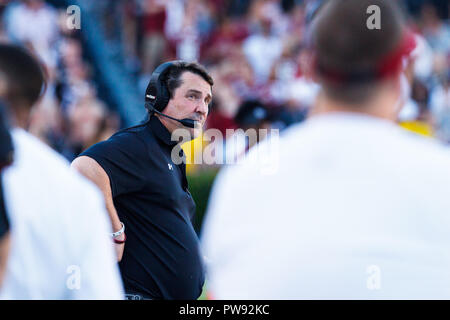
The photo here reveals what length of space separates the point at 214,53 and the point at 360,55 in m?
9.89

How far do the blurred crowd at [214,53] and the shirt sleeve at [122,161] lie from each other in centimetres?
472

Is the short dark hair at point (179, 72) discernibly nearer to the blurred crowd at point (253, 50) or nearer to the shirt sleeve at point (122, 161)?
the shirt sleeve at point (122, 161)

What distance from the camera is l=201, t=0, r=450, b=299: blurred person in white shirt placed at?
1.59m

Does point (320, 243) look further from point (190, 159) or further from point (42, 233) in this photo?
point (190, 159)

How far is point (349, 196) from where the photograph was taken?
1598 mm

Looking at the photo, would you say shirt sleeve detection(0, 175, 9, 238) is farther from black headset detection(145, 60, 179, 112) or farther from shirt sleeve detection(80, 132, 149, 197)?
black headset detection(145, 60, 179, 112)

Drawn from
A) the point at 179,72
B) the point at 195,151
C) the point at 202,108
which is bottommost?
the point at 195,151

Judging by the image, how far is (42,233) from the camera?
1672 mm

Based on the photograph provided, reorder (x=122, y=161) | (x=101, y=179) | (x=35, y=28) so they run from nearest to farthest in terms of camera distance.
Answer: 1. (x=101, y=179)
2. (x=122, y=161)
3. (x=35, y=28)

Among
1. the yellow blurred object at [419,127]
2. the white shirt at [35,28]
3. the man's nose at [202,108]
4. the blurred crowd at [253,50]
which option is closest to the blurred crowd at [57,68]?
the white shirt at [35,28]

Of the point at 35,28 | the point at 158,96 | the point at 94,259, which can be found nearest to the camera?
the point at 94,259

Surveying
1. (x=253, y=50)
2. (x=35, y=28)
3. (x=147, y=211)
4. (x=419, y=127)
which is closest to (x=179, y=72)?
(x=147, y=211)

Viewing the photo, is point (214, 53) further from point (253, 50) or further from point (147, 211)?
point (147, 211)
